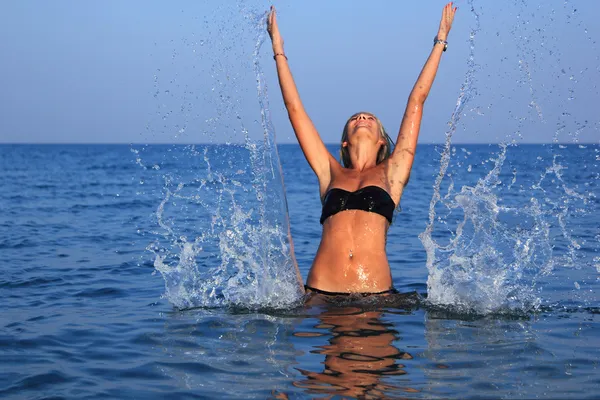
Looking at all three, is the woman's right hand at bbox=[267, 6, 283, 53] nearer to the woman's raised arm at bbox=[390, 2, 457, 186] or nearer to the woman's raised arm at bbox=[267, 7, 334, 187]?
the woman's raised arm at bbox=[267, 7, 334, 187]

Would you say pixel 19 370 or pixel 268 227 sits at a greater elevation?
pixel 268 227

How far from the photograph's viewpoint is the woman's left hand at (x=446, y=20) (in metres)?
6.85

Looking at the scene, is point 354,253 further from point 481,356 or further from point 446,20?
point 446,20

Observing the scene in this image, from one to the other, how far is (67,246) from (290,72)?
6086mm

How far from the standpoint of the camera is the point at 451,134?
7180 millimetres

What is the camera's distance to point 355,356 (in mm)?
5125

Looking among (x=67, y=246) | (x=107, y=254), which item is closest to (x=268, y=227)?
(x=107, y=254)

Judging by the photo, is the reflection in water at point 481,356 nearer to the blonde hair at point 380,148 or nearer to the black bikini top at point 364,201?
the black bikini top at point 364,201

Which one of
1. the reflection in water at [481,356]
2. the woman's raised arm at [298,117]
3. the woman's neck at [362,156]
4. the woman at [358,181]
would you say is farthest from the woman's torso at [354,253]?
the reflection in water at [481,356]

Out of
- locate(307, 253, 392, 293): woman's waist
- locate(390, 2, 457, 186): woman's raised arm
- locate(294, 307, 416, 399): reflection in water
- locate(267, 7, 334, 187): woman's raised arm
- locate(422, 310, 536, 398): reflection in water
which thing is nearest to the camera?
locate(294, 307, 416, 399): reflection in water

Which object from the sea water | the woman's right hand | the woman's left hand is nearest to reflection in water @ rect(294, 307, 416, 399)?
the sea water

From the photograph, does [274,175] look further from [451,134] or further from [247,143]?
[451,134]

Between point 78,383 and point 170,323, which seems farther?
point 170,323

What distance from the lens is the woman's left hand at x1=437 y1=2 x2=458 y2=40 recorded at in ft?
22.5
